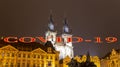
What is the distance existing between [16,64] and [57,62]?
37.5 ft

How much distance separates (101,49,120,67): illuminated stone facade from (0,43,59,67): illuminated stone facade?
14257 millimetres

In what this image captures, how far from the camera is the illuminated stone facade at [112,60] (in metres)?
80.6

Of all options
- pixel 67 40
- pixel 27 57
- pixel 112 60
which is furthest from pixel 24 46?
pixel 67 40

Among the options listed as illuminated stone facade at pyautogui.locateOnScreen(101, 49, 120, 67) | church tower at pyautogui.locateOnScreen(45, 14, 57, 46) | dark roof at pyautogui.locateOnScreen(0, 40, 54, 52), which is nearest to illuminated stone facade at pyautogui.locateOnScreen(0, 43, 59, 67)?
dark roof at pyautogui.locateOnScreen(0, 40, 54, 52)

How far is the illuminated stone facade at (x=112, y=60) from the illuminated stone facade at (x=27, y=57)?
1426cm

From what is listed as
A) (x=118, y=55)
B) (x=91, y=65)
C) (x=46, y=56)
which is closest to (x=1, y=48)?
(x=46, y=56)

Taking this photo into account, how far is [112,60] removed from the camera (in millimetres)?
83250

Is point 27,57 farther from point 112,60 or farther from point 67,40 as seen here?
point 67,40

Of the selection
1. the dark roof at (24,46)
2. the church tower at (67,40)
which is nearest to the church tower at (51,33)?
the church tower at (67,40)

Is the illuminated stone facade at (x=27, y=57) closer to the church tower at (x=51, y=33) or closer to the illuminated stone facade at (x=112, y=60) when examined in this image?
the illuminated stone facade at (x=112, y=60)

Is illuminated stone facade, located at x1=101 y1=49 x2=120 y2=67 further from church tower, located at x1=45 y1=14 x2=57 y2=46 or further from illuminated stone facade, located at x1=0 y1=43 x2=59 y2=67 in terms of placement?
church tower, located at x1=45 y1=14 x2=57 y2=46

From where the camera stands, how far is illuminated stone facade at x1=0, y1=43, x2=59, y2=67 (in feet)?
254

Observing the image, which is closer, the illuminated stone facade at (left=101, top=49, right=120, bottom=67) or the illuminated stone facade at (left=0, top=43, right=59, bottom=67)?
the illuminated stone facade at (left=0, top=43, right=59, bottom=67)

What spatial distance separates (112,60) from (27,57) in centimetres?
2269
